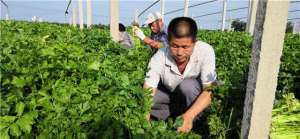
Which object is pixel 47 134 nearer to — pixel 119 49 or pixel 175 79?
pixel 175 79

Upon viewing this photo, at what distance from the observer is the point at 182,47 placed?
11.5ft

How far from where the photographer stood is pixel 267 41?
84.8 inches

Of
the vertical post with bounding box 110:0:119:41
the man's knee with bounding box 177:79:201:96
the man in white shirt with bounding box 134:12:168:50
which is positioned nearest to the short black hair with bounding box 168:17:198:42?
the man's knee with bounding box 177:79:201:96

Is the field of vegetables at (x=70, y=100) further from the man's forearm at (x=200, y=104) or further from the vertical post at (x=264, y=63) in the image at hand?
the man's forearm at (x=200, y=104)

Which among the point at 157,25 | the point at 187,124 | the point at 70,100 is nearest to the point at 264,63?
the point at 70,100

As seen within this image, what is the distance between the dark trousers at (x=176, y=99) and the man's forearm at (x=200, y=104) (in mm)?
169

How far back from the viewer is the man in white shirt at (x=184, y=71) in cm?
350

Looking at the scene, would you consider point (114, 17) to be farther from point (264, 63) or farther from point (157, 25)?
point (264, 63)

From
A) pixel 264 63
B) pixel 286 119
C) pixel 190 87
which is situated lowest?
pixel 286 119

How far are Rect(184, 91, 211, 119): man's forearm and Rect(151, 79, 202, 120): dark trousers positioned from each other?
0.55ft

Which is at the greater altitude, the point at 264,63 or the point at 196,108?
Result: the point at 264,63

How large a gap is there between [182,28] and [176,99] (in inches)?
37.9

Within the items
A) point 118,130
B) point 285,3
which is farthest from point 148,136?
point 285,3

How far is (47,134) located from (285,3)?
52.1 inches
